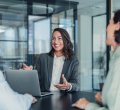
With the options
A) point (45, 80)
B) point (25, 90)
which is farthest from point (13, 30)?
point (25, 90)

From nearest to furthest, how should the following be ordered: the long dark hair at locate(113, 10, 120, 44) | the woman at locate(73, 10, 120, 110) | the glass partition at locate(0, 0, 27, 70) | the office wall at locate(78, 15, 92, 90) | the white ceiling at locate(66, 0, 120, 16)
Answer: the woman at locate(73, 10, 120, 110) → the long dark hair at locate(113, 10, 120, 44) → the glass partition at locate(0, 0, 27, 70) → the white ceiling at locate(66, 0, 120, 16) → the office wall at locate(78, 15, 92, 90)

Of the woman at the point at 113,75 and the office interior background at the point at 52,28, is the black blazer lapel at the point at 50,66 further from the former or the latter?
the office interior background at the point at 52,28

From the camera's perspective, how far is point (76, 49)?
6.88m

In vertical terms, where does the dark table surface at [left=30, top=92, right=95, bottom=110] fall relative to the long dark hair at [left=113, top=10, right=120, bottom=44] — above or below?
below

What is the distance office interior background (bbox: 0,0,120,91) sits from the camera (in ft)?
19.8

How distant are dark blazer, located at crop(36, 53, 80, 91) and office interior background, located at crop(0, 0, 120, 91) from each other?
2.97 metres

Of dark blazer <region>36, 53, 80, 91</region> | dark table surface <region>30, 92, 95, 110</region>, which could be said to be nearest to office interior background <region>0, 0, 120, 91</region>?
dark blazer <region>36, 53, 80, 91</region>

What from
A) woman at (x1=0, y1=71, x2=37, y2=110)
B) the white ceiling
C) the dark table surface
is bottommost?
the dark table surface

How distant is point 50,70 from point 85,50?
4.26 meters

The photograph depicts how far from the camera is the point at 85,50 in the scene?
721 cm

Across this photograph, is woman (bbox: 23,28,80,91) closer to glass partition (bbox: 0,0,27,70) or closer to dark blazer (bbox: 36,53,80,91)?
dark blazer (bbox: 36,53,80,91)

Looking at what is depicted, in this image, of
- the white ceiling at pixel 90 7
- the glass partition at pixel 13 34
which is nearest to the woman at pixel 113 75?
the glass partition at pixel 13 34

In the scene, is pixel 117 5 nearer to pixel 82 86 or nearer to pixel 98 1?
pixel 98 1

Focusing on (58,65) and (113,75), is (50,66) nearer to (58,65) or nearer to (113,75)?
(58,65)
